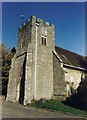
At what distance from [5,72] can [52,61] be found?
1050 centimetres

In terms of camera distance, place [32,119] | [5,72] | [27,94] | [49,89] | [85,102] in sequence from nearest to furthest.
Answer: [32,119] → [85,102] → [27,94] → [49,89] → [5,72]

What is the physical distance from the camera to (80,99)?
25.1 m

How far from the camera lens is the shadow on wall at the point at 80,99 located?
23.9 metres

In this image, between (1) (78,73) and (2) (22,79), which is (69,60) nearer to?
(1) (78,73)

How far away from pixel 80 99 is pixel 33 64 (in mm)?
7944

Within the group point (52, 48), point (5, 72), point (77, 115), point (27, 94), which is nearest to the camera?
point (77, 115)

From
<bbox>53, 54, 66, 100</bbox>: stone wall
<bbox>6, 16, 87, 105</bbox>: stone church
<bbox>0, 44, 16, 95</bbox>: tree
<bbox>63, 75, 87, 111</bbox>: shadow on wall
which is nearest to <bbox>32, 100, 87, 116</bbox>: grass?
<bbox>6, 16, 87, 105</bbox>: stone church

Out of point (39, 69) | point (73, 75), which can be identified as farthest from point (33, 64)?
point (73, 75)

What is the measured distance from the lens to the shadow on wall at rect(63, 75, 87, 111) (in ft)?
78.3

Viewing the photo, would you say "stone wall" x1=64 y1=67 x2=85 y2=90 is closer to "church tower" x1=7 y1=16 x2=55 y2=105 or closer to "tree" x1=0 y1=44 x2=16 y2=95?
"church tower" x1=7 y1=16 x2=55 y2=105

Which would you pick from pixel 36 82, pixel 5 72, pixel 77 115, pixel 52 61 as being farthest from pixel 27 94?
pixel 5 72

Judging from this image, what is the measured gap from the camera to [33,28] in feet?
97.1

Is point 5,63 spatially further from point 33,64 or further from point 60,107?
point 60,107

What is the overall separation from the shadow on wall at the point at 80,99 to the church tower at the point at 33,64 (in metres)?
3.44
